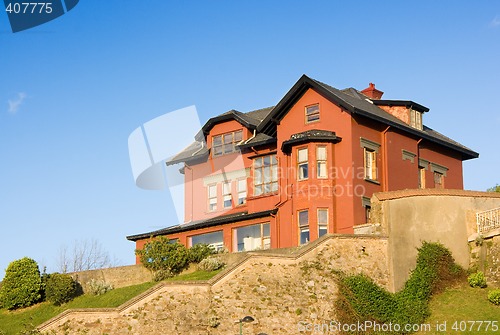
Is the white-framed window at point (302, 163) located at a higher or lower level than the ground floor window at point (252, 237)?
higher

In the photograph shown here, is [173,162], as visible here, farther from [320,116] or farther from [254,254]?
[254,254]

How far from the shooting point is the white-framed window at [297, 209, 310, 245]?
48.9 metres

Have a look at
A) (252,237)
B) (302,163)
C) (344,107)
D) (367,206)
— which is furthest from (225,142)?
(367,206)

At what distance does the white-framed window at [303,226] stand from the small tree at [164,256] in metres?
6.11

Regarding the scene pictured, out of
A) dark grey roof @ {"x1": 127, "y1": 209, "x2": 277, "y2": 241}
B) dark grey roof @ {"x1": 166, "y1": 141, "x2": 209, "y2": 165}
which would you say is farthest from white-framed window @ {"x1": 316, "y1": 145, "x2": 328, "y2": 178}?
dark grey roof @ {"x1": 166, "y1": 141, "x2": 209, "y2": 165}

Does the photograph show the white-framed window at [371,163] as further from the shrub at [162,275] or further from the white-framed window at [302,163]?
the shrub at [162,275]

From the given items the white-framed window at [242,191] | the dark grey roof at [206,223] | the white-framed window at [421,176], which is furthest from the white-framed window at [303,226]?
the white-framed window at [421,176]

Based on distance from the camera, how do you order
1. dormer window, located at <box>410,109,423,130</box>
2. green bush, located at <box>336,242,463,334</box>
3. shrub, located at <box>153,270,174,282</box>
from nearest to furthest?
green bush, located at <box>336,242,463,334</box> < shrub, located at <box>153,270,174,282</box> < dormer window, located at <box>410,109,423,130</box>

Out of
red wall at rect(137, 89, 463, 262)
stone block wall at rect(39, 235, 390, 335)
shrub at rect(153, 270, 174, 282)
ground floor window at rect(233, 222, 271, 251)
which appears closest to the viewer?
stone block wall at rect(39, 235, 390, 335)

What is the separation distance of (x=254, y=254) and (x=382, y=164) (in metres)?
10.6

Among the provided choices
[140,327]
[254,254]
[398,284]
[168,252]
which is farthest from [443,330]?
[168,252]

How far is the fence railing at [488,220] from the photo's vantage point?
4531 centimetres

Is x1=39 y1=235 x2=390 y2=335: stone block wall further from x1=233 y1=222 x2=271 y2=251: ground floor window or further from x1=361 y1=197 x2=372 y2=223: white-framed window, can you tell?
x1=233 y1=222 x2=271 y2=251: ground floor window

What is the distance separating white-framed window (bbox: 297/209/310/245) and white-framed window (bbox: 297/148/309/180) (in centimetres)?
181
